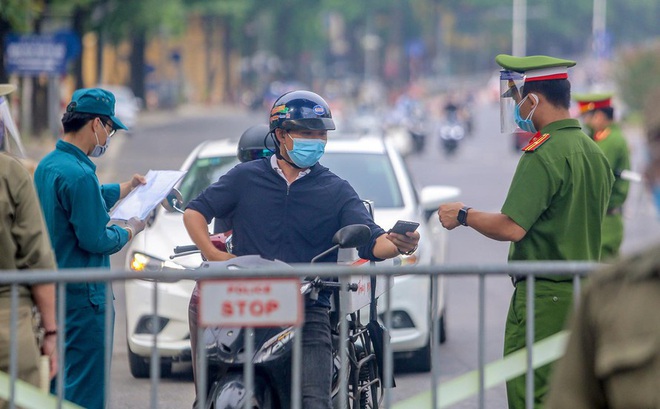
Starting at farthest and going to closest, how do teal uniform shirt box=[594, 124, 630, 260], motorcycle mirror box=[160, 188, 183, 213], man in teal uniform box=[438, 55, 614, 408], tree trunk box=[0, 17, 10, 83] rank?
tree trunk box=[0, 17, 10, 83], teal uniform shirt box=[594, 124, 630, 260], motorcycle mirror box=[160, 188, 183, 213], man in teal uniform box=[438, 55, 614, 408]

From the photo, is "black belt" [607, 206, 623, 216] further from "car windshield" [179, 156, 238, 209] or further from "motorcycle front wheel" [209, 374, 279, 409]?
"motorcycle front wheel" [209, 374, 279, 409]

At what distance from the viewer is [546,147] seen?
5238 mm

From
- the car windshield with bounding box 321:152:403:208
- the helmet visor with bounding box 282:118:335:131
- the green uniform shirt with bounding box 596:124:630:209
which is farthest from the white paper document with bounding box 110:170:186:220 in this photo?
the green uniform shirt with bounding box 596:124:630:209

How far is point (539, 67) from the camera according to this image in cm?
536

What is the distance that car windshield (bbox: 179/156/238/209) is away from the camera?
859 centimetres

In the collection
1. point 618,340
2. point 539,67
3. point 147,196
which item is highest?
point 539,67

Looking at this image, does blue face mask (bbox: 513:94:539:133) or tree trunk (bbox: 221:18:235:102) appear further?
tree trunk (bbox: 221:18:235:102)

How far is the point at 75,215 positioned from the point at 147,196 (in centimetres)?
55

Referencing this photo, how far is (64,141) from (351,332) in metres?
1.51

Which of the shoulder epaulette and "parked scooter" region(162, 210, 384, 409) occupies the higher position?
the shoulder epaulette

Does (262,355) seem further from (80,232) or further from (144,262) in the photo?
(144,262)

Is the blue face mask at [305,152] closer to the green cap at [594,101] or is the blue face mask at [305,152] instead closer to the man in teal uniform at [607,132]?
the man in teal uniform at [607,132]

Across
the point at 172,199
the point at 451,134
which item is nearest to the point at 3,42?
the point at 451,134

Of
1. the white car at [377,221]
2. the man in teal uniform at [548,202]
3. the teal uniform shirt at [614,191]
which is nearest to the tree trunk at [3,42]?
the white car at [377,221]
